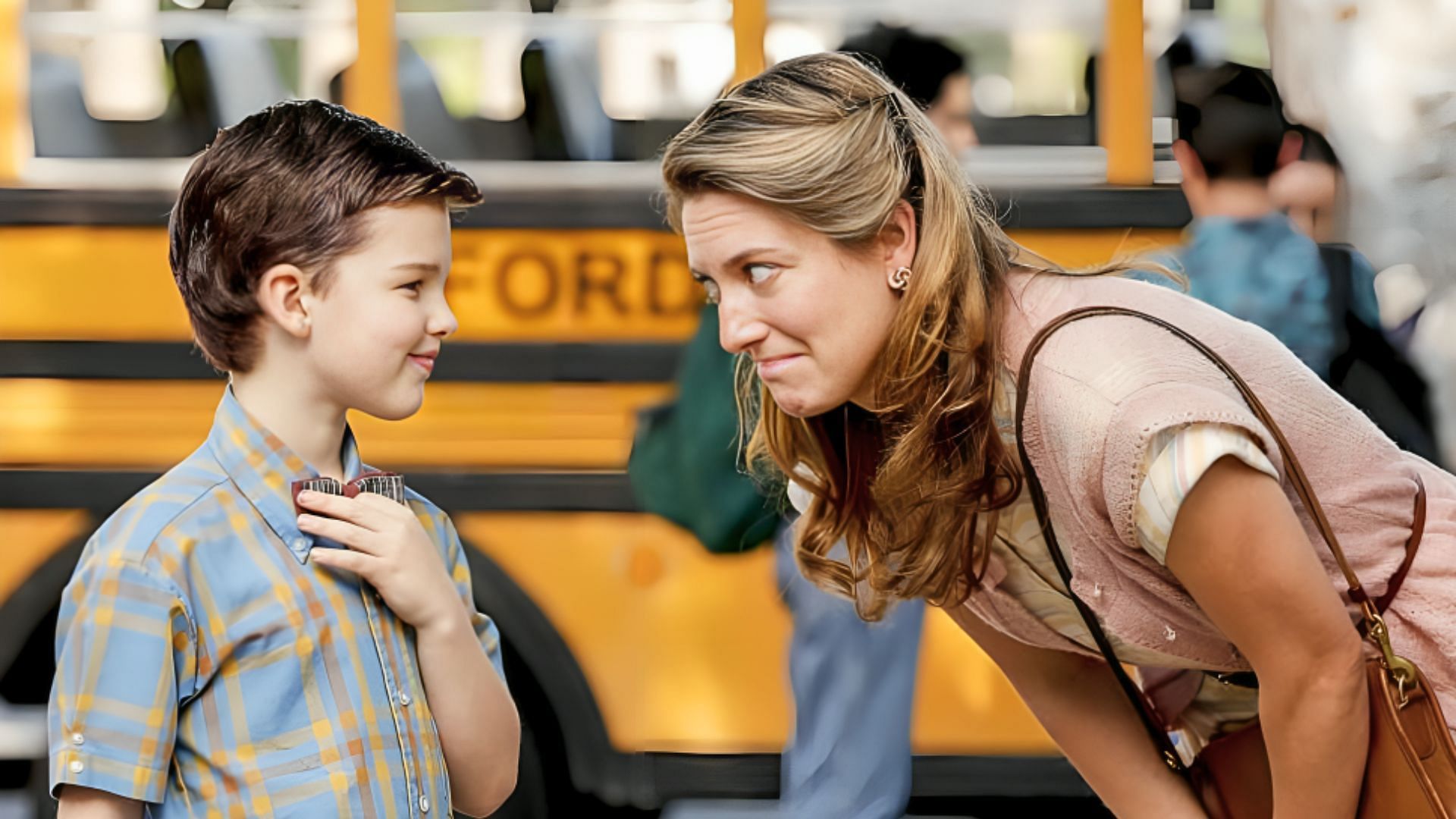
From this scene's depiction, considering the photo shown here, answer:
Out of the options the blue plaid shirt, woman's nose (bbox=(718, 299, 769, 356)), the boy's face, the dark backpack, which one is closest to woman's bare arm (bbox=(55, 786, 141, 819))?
the boy's face

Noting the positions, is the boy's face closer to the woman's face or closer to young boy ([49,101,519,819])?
young boy ([49,101,519,819])

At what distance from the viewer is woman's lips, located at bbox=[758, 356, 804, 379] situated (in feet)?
4.44

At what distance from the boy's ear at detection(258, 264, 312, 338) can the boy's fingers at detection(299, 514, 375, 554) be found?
148mm

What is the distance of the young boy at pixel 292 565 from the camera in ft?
3.84

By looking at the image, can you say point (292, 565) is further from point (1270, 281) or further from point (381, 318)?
point (1270, 281)

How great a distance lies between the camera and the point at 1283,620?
124cm

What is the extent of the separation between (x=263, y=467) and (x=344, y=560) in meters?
0.10

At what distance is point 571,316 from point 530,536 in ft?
1.14

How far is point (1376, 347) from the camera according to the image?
102 inches

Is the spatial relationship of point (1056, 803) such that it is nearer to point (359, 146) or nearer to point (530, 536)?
point (530, 536)

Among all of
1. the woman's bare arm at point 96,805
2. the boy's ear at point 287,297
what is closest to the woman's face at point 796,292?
the boy's ear at point 287,297

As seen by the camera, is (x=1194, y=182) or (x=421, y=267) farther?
(x=1194, y=182)

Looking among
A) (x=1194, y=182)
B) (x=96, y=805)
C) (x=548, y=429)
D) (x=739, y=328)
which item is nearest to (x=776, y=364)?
(x=739, y=328)

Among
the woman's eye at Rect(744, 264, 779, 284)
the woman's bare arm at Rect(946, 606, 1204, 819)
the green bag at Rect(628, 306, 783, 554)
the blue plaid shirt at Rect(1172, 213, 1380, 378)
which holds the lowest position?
the green bag at Rect(628, 306, 783, 554)
